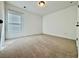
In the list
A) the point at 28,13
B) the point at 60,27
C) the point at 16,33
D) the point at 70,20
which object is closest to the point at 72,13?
the point at 70,20

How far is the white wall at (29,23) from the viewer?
640 centimetres

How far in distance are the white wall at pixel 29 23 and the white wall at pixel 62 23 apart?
29.0 inches

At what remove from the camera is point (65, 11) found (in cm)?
637

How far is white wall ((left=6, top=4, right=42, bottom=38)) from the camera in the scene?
6.40 metres

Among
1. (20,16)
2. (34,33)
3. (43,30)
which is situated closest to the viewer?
(20,16)

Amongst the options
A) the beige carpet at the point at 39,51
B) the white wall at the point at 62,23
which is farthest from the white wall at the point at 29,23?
the beige carpet at the point at 39,51

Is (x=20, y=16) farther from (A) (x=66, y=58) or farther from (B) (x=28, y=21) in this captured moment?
(A) (x=66, y=58)

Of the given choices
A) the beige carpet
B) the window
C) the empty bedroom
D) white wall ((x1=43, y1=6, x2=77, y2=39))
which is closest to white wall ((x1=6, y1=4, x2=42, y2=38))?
the empty bedroom

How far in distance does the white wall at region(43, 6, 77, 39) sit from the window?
9.84ft

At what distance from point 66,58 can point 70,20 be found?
3920 millimetres

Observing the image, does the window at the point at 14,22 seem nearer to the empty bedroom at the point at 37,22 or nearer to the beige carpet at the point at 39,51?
the empty bedroom at the point at 37,22

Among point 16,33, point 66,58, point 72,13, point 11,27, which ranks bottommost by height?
point 66,58

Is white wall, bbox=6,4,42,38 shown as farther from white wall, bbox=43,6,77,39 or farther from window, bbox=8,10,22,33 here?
white wall, bbox=43,6,77,39

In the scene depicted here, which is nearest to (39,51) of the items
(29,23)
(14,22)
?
(14,22)
